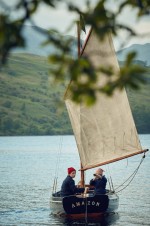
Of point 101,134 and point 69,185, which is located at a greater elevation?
point 101,134

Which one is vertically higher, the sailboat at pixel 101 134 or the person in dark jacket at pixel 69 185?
the sailboat at pixel 101 134

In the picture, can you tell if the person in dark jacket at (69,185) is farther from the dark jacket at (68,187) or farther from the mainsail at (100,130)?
Result: the mainsail at (100,130)

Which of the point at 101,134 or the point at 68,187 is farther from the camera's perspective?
the point at 101,134

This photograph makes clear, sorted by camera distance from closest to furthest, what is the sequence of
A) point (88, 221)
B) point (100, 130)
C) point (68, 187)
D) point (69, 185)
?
point (69, 185)
point (68, 187)
point (88, 221)
point (100, 130)

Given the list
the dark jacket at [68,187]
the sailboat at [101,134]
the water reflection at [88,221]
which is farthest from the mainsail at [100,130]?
the water reflection at [88,221]

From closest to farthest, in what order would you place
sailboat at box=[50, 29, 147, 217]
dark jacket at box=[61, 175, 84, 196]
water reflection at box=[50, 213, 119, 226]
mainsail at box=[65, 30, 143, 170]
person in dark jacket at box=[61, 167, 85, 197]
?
1. person in dark jacket at box=[61, 167, 85, 197]
2. dark jacket at box=[61, 175, 84, 196]
3. sailboat at box=[50, 29, 147, 217]
4. mainsail at box=[65, 30, 143, 170]
5. water reflection at box=[50, 213, 119, 226]

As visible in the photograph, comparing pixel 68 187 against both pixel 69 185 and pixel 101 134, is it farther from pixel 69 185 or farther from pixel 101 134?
pixel 101 134

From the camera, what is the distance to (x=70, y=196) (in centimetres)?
3167

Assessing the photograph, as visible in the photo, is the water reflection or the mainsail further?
the water reflection

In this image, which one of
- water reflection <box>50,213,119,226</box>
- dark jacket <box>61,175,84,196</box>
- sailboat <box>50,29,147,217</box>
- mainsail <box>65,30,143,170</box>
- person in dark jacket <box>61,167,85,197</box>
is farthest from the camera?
water reflection <box>50,213,119,226</box>

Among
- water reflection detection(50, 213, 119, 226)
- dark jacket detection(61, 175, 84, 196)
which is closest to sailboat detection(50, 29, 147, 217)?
water reflection detection(50, 213, 119, 226)

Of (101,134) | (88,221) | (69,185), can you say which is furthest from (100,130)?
(88,221)

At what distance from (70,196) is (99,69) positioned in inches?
1055

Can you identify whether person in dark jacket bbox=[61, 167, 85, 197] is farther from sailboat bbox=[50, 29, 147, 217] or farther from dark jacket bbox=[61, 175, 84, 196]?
sailboat bbox=[50, 29, 147, 217]
